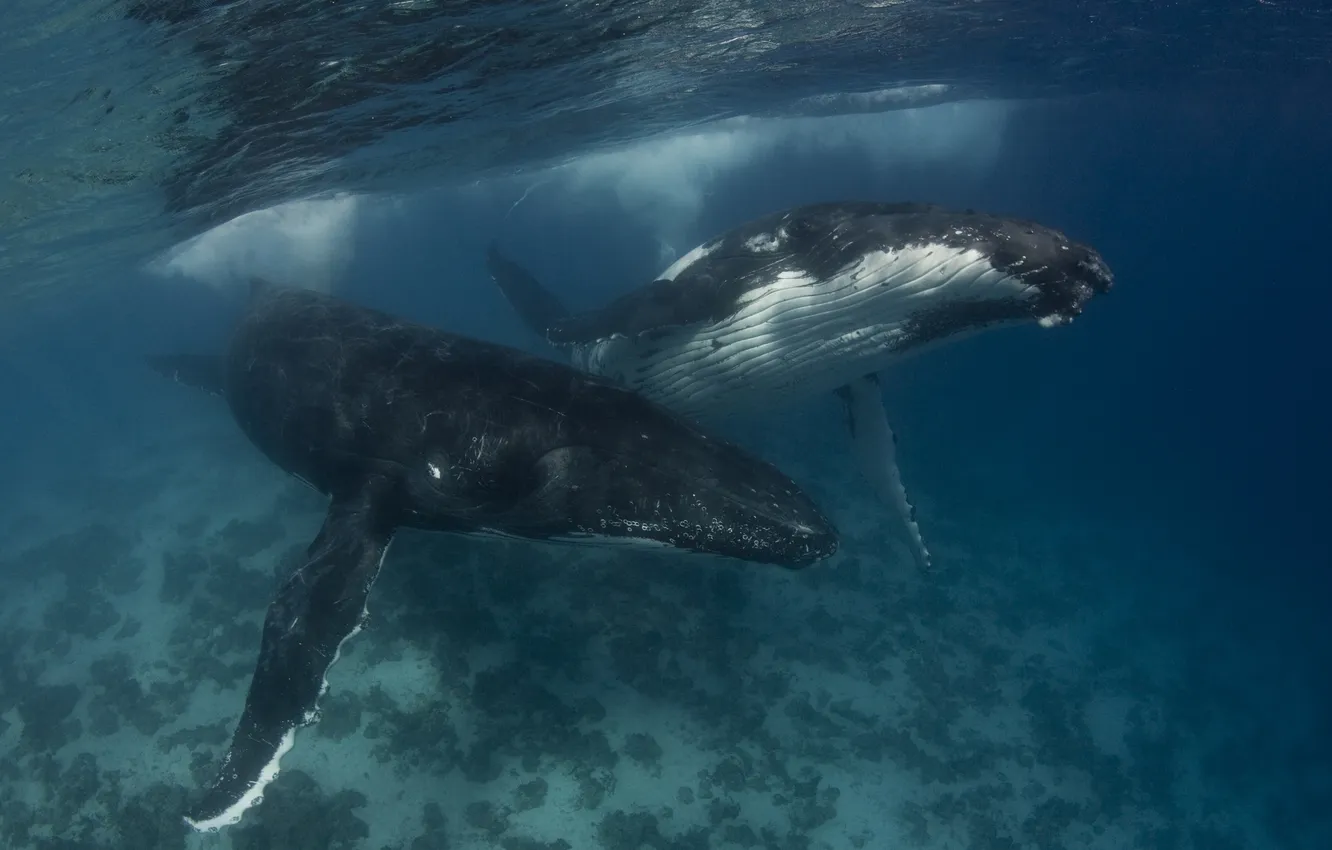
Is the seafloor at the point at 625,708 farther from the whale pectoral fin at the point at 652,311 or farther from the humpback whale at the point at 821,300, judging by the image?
the whale pectoral fin at the point at 652,311

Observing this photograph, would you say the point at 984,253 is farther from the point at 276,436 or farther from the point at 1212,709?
the point at 1212,709

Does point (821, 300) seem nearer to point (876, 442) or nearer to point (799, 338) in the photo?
point (799, 338)

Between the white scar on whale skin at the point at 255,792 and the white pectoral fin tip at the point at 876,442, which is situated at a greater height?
the white scar on whale skin at the point at 255,792

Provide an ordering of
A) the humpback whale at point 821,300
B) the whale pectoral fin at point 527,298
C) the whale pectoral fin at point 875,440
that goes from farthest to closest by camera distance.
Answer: the whale pectoral fin at point 527,298, the whale pectoral fin at point 875,440, the humpback whale at point 821,300

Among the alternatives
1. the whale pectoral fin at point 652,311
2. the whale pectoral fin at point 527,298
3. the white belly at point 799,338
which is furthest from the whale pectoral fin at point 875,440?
the whale pectoral fin at point 527,298

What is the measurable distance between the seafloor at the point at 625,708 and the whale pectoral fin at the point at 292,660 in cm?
348

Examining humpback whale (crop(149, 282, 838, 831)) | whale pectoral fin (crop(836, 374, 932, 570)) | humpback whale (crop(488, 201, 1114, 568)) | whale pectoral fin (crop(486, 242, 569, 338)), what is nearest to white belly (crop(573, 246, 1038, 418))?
humpback whale (crop(488, 201, 1114, 568))

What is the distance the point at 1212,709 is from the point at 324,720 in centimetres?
2155

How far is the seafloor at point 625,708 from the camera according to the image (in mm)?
11156

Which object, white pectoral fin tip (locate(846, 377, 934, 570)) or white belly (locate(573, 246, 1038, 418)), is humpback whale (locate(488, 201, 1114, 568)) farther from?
white pectoral fin tip (locate(846, 377, 934, 570))

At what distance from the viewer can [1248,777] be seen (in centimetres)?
1736

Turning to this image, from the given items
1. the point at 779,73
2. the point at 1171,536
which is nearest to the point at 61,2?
the point at 779,73

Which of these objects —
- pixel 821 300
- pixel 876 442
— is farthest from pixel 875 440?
pixel 821 300

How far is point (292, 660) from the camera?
6.41m
